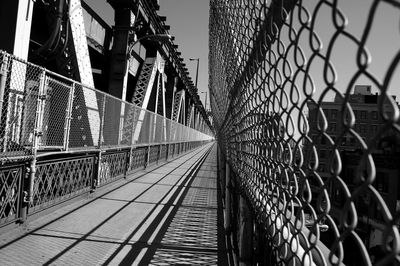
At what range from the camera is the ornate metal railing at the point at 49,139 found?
4673mm

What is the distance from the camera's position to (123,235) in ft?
16.5

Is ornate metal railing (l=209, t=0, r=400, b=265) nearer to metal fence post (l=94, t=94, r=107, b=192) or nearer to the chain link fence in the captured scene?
the chain link fence

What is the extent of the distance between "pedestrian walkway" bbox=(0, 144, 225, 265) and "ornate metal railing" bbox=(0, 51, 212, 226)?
0.42 metres

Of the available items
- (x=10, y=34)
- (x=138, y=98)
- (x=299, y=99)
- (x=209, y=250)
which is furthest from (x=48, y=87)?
(x=138, y=98)

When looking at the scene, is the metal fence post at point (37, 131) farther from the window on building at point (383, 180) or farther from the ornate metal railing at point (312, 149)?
the window on building at point (383, 180)

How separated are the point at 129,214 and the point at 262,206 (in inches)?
185

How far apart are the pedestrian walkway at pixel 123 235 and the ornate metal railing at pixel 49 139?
1.39ft

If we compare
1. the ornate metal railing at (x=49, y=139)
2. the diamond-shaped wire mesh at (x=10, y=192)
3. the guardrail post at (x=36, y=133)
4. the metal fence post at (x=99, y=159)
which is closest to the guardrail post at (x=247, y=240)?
the ornate metal railing at (x=49, y=139)

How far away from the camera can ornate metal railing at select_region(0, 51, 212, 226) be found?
4.67 m

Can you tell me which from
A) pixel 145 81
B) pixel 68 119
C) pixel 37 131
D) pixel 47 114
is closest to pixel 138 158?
pixel 145 81

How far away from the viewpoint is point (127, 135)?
11.1 metres

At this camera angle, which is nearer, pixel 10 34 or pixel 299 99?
pixel 299 99

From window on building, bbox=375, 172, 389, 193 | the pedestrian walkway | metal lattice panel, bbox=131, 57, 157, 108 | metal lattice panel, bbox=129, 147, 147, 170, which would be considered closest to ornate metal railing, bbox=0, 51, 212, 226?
the pedestrian walkway

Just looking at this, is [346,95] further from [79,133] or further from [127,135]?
[127,135]
